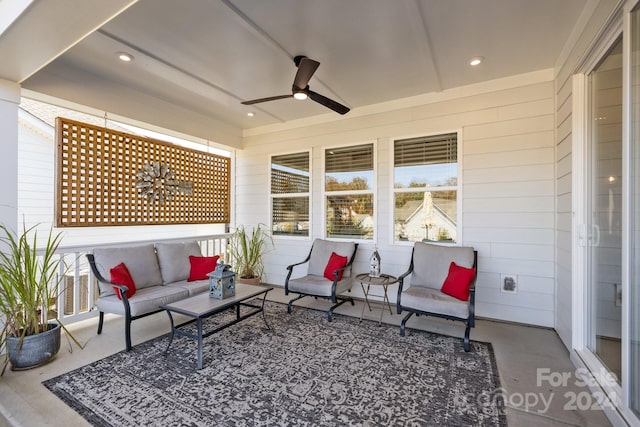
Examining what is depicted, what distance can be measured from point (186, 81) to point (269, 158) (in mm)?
2022

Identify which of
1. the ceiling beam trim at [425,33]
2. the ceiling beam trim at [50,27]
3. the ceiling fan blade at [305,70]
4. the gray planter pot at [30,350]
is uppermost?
the ceiling beam trim at [425,33]

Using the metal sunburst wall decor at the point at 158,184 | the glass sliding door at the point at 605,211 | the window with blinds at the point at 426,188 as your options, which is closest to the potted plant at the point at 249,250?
the metal sunburst wall decor at the point at 158,184

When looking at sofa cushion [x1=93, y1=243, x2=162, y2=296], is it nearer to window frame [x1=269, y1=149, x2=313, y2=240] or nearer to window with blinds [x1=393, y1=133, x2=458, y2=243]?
window frame [x1=269, y1=149, x2=313, y2=240]

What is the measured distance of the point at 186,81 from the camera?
360 centimetres

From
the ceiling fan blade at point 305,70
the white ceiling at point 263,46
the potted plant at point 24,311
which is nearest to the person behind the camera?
the white ceiling at point 263,46

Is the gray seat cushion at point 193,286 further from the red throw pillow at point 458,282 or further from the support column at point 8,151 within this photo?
the red throw pillow at point 458,282

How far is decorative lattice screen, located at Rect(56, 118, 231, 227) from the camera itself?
Answer: 3.39 m

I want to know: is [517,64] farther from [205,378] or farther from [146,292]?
[146,292]

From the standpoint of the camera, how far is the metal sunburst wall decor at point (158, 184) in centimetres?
414

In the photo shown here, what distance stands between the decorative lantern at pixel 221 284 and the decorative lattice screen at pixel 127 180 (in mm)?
1979

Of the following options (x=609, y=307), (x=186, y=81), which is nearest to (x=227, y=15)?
(x=186, y=81)

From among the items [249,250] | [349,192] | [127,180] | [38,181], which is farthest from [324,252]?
[38,181]

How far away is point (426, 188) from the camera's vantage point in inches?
157

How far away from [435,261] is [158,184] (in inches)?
162
